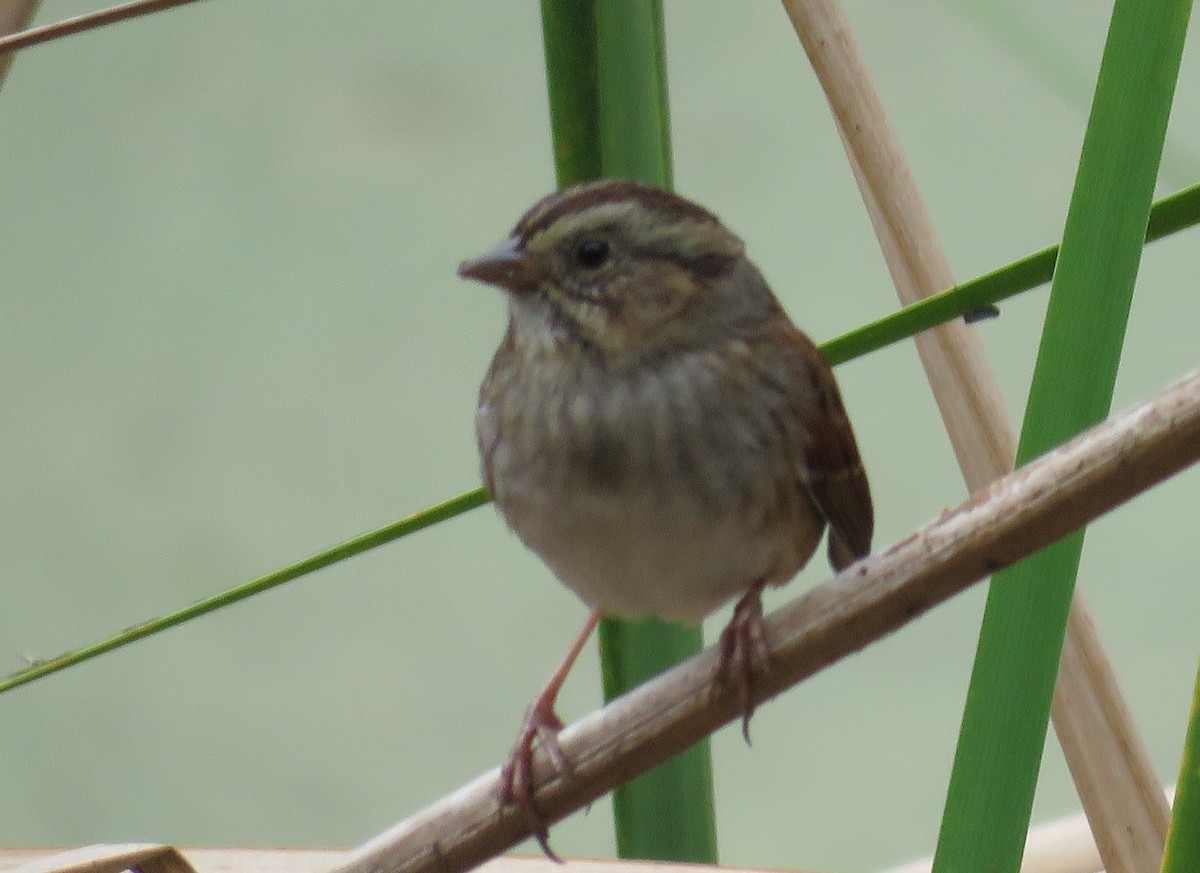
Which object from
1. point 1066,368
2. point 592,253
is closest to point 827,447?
point 592,253

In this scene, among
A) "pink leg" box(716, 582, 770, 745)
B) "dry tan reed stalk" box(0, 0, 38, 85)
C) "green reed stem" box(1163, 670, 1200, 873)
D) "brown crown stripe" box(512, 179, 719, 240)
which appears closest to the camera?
"green reed stem" box(1163, 670, 1200, 873)

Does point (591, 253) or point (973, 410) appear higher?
point (591, 253)

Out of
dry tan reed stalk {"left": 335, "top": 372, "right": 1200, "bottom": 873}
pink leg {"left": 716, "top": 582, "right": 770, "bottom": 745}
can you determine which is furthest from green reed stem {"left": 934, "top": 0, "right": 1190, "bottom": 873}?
pink leg {"left": 716, "top": 582, "right": 770, "bottom": 745}

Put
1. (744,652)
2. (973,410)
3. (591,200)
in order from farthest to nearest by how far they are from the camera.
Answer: (973,410)
(591,200)
(744,652)

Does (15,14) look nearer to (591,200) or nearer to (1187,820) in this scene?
(591,200)

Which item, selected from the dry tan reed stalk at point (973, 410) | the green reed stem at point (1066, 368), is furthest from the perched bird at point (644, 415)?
the green reed stem at point (1066, 368)

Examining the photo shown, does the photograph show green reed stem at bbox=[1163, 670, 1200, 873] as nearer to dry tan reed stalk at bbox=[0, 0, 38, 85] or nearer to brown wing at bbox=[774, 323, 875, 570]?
brown wing at bbox=[774, 323, 875, 570]

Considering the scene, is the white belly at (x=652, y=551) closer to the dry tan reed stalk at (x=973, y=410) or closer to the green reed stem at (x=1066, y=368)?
the dry tan reed stalk at (x=973, y=410)
